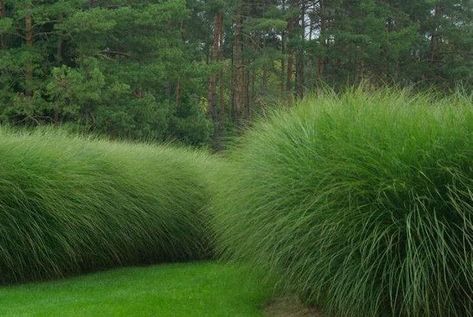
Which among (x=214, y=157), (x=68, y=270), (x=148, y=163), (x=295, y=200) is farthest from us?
(x=214, y=157)

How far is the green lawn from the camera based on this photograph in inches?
210

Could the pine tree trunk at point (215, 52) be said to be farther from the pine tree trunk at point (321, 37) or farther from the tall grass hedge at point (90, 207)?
the tall grass hedge at point (90, 207)

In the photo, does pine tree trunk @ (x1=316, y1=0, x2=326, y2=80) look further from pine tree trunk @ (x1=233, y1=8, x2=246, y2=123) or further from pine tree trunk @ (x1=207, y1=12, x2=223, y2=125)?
pine tree trunk @ (x1=207, y1=12, x2=223, y2=125)

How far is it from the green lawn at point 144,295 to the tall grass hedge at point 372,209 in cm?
61

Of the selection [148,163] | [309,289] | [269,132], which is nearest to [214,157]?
[148,163]

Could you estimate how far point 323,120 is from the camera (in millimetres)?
5281

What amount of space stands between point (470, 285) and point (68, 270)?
14.8 feet

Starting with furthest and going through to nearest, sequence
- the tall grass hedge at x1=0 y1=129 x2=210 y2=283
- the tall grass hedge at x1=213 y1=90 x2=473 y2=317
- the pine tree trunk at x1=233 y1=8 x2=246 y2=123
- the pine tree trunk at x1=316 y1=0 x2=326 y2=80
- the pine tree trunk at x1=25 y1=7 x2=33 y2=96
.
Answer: the pine tree trunk at x1=233 y1=8 x2=246 y2=123 → the pine tree trunk at x1=316 y1=0 x2=326 y2=80 → the pine tree trunk at x1=25 y1=7 x2=33 y2=96 → the tall grass hedge at x1=0 y1=129 x2=210 y2=283 → the tall grass hedge at x1=213 y1=90 x2=473 y2=317

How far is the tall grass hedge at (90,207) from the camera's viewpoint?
22.0 feet

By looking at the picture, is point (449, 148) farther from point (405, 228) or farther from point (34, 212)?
point (34, 212)

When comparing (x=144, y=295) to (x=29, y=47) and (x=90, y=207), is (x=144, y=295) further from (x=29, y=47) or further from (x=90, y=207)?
(x=29, y=47)

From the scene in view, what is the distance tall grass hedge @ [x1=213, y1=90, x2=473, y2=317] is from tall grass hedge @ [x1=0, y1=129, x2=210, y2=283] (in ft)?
A: 7.89

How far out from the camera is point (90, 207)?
708 cm

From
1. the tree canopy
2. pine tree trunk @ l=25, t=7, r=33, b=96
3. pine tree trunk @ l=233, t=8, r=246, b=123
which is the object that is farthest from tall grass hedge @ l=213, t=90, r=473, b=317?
pine tree trunk @ l=233, t=8, r=246, b=123
